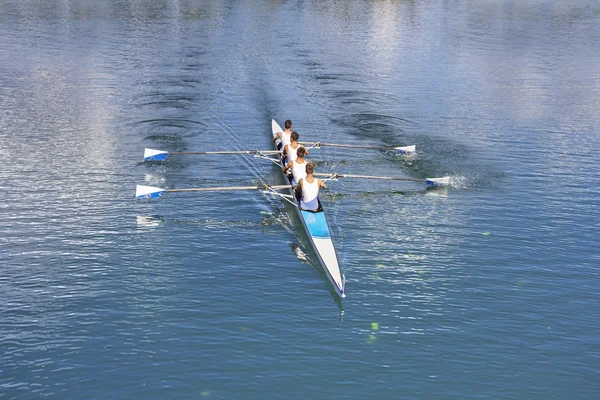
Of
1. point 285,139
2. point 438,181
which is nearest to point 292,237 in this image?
point 438,181

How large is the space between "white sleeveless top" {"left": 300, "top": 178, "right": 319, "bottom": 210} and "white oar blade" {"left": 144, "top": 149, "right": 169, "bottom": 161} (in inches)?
392

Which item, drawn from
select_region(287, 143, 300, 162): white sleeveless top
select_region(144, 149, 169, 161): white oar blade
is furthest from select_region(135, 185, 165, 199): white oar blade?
select_region(287, 143, 300, 162): white sleeveless top

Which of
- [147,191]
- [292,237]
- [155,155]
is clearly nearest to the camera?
[292,237]

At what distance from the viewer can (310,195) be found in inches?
1068

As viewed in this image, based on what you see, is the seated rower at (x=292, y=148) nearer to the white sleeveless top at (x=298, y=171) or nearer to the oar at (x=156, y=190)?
the white sleeveless top at (x=298, y=171)

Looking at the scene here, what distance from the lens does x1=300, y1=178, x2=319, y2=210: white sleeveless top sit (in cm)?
2711

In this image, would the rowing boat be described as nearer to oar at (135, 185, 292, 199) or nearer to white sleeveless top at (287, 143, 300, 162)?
oar at (135, 185, 292, 199)

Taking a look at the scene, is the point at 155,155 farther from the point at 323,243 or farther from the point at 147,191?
the point at 323,243

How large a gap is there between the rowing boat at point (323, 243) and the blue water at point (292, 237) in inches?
18.0

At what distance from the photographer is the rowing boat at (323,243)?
23.0 meters

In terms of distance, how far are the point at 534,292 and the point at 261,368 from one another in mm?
9896

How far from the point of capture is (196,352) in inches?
766

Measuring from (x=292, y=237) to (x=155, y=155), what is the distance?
1066 cm

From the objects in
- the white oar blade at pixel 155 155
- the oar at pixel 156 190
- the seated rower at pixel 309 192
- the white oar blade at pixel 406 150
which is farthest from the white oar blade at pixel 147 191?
the white oar blade at pixel 406 150
